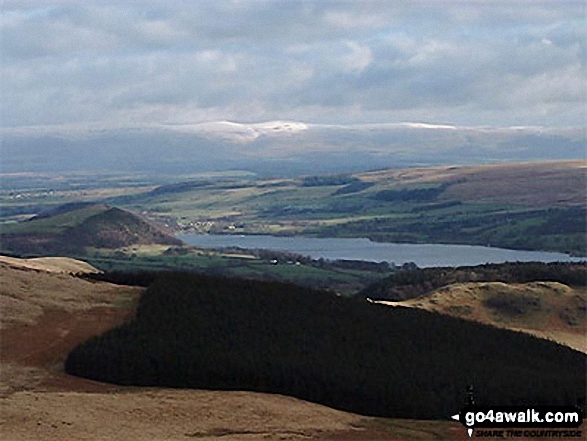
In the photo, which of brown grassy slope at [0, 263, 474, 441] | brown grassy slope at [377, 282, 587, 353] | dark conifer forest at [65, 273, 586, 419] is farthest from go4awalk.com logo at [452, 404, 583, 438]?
brown grassy slope at [377, 282, 587, 353]

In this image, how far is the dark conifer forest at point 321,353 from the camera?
2291 inches

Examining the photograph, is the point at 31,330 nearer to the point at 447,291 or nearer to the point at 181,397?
the point at 181,397

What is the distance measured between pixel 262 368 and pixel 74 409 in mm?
13716

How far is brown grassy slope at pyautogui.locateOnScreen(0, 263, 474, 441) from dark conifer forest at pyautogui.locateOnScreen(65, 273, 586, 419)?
2.21m

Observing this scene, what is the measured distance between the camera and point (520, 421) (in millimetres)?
52125

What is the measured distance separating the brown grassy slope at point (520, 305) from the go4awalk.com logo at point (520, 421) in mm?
40249

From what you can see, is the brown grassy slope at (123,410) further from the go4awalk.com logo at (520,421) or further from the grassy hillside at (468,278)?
the grassy hillside at (468,278)

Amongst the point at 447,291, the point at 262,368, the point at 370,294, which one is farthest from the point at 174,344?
the point at 370,294

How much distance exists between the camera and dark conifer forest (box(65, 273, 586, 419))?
5819 centimetres

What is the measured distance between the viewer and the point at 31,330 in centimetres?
6638

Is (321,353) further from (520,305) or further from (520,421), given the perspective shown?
(520,305)

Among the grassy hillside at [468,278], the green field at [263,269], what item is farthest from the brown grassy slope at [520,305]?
the green field at [263,269]

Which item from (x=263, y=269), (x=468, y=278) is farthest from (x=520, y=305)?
(x=263, y=269)

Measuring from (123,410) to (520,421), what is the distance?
2114 cm
